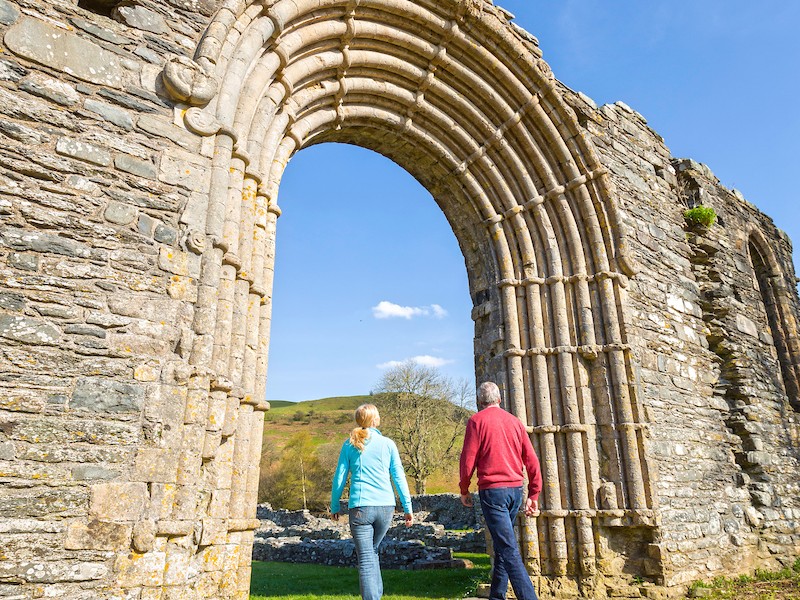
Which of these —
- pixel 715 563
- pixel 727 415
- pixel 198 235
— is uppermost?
pixel 198 235

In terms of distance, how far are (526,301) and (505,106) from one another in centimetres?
266

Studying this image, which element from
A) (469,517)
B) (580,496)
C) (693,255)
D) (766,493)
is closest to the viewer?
(580,496)

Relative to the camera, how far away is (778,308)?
450 inches

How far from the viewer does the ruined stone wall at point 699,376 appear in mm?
7238

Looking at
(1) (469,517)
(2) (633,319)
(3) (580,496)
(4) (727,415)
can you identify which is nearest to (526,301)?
(2) (633,319)

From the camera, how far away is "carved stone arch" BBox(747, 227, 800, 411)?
10820 millimetres

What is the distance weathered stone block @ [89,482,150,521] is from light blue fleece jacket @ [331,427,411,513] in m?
1.16

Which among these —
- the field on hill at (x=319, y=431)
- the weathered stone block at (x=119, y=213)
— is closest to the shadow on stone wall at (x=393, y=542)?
the field on hill at (x=319, y=431)

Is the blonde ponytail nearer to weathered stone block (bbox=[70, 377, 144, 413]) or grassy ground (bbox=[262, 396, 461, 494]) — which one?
weathered stone block (bbox=[70, 377, 144, 413])

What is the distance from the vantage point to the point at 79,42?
3947 mm

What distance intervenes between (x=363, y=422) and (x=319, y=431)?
149 feet

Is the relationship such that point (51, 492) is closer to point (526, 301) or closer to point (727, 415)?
point (526, 301)

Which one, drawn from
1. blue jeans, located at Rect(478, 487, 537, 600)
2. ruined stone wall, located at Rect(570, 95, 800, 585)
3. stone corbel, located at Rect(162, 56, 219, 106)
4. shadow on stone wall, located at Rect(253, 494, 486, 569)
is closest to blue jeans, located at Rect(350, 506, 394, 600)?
blue jeans, located at Rect(478, 487, 537, 600)

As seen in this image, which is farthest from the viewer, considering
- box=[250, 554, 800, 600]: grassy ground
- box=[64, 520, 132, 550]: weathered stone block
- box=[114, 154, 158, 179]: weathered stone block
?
box=[250, 554, 800, 600]: grassy ground
